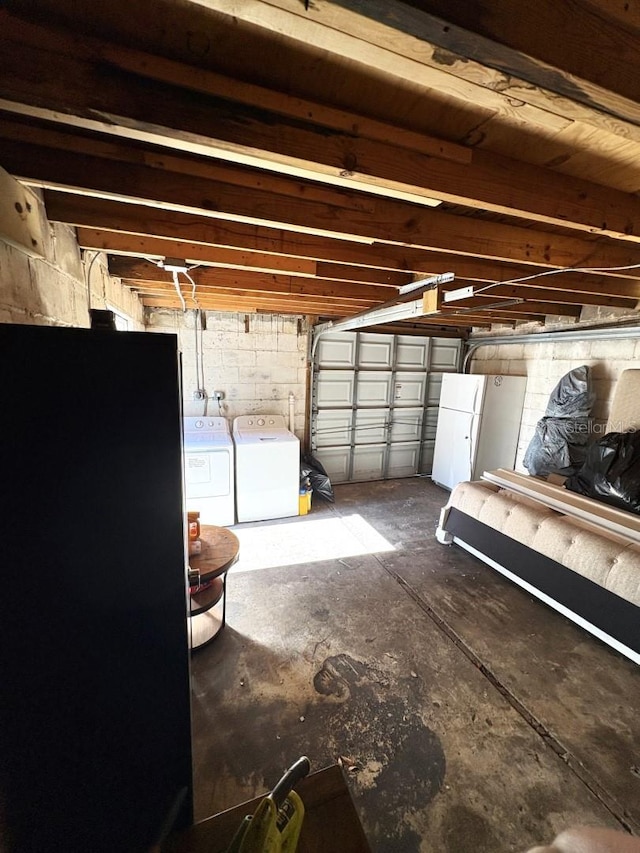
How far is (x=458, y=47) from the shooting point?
0.64m

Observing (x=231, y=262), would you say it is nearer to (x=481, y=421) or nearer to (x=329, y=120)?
(x=329, y=120)

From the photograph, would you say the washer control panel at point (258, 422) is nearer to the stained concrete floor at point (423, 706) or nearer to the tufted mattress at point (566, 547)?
the stained concrete floor at point (423, 706)

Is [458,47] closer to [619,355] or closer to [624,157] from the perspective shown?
[624,157]

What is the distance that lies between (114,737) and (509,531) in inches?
110

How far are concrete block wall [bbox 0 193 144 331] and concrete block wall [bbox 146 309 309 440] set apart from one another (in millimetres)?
1930

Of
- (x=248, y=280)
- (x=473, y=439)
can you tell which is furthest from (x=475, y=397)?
(x=248, y=280)

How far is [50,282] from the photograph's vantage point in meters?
1.51

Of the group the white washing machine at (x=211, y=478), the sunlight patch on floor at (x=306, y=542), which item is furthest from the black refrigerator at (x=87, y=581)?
the white washing machine at (x=211, y=478)

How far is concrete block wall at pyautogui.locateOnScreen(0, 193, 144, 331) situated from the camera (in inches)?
46.5

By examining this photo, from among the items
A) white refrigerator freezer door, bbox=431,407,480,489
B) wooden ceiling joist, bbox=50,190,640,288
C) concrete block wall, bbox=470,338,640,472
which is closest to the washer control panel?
white refrigerator freezer door, bbox=431,407,480,489

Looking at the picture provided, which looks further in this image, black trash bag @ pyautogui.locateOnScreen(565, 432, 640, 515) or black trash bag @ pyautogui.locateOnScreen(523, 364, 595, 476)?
black trash bag @ pyautogui.locateOnScreen(523, 364, 595, 476)

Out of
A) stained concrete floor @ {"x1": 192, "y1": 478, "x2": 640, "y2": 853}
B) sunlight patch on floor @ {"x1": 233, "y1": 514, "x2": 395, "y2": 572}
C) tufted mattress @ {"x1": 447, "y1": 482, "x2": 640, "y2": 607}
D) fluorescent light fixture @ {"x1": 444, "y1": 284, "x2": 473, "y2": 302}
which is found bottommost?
sunlight patch on floor @ {"x1": 233, "y1": 514, "x2": 395, "y2": 572}

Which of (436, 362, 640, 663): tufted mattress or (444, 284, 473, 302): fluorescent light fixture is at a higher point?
(444, 284, 473, 302): fluorescent light fixture

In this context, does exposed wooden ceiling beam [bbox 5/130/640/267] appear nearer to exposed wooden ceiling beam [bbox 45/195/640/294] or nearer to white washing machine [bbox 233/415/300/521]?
exposed wooden ceiling beam [bbox 45/195/640/294]
